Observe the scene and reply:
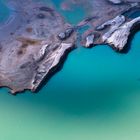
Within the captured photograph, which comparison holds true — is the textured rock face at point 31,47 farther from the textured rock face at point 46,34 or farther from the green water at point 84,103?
the green water at point 84,103

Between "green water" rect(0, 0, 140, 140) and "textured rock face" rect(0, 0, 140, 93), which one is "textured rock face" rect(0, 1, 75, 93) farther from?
"green water" rect(0, 0, 140, 140)

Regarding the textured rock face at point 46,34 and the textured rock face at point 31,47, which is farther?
the textured rock face at point 46,34

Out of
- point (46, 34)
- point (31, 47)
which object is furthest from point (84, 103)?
point (46, 34)

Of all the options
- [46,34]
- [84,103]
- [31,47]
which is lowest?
[84,103]

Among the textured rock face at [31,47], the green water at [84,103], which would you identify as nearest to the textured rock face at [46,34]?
the textured rock face at [31,47]

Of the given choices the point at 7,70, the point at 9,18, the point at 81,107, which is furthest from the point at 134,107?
the point at 9,18

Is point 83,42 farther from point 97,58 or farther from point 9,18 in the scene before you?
point 9,18

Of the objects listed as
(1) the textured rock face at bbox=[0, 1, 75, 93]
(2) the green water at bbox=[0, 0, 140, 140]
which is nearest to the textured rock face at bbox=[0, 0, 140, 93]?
(1) the textured rock face at bbox=[0, 1, 75, 93]

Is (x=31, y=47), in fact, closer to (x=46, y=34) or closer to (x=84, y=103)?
(x=46, y=34)
